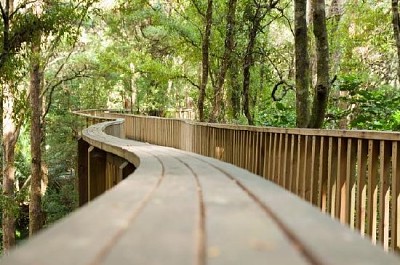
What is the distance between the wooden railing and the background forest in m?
1.07

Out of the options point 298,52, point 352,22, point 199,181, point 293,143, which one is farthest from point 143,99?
point 199,181

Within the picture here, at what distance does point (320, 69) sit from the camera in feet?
20.1

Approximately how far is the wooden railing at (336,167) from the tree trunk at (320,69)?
922 millimetres

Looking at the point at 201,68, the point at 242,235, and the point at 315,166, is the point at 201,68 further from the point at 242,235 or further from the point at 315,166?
the point at 242,235

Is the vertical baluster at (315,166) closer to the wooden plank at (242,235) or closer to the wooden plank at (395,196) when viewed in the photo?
the wooden plank at (395,196)

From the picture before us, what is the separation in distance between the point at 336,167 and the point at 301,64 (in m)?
3.17

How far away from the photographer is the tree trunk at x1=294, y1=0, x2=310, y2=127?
6645 millimetres

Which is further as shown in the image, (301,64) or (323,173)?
(301,64)

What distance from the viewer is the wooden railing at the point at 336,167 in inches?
120

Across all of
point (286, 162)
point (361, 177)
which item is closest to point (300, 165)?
point (286, 162)

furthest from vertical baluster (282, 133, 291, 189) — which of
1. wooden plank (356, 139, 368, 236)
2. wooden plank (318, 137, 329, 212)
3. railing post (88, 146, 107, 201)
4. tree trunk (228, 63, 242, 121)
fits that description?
tree trunk (228, 63, 242, 121)

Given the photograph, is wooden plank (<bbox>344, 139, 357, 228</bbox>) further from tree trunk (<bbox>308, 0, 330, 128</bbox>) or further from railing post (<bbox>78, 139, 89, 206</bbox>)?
railing post (<bbox>78, 139, 89, 206</bbox>)

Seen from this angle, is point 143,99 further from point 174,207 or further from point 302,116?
point 174,207

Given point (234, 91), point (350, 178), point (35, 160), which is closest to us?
point (350, 178)
